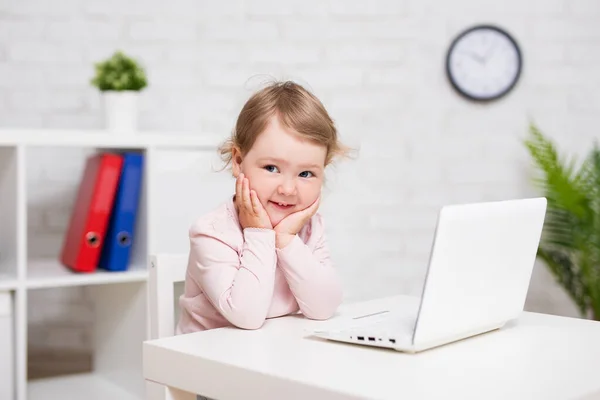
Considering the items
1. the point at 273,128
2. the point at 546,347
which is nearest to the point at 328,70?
the point at 273,128

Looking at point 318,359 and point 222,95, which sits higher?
point 222,95

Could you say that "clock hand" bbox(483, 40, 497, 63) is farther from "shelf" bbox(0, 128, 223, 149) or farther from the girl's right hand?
the girl's right hand

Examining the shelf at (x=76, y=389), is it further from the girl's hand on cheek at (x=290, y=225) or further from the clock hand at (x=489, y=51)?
the clock hand at (x=489, y=51)

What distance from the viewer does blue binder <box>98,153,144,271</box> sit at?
229 cm

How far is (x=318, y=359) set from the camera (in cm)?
105

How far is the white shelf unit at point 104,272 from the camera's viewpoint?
2158 millimetres

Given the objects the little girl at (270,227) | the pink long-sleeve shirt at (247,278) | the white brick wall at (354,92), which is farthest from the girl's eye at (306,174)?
the white brick wall at (354,92)

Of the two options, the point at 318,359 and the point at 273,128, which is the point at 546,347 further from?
the point at 273,128

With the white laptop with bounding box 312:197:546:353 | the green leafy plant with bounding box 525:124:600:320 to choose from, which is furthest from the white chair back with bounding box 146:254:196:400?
the green leafy plant with bounding box 525:124:600:320

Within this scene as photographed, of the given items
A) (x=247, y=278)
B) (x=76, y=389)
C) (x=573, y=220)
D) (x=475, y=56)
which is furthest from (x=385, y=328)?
(x=475, y=56)

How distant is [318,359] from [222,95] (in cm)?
193

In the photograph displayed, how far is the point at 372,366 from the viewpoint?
1009mm

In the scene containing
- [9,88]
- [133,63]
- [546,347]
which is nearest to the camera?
[546,347]

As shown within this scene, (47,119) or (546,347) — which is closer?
(546,347)
